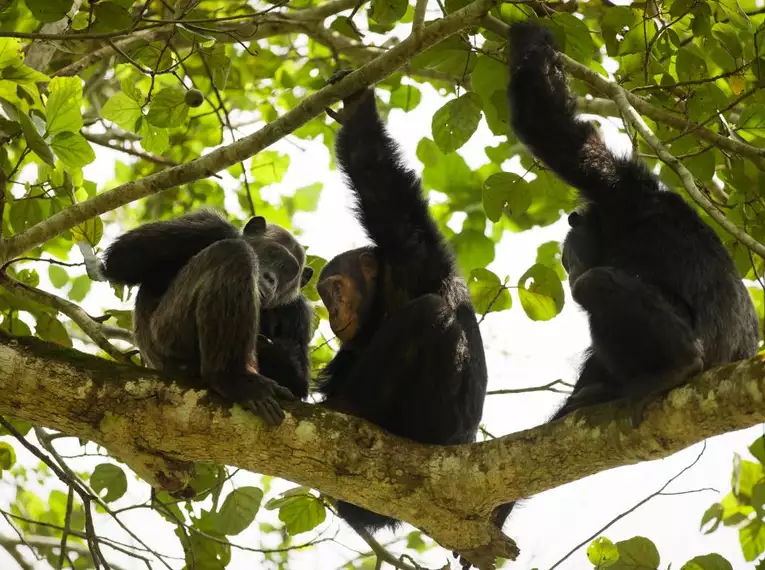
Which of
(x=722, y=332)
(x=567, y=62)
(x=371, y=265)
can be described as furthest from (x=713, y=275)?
(x=371, y=265)

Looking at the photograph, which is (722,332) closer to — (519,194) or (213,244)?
(519,194)

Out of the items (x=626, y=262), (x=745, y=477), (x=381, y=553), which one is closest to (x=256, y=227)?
(x=381, y=553)

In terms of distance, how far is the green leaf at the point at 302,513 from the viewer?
6.02 meters

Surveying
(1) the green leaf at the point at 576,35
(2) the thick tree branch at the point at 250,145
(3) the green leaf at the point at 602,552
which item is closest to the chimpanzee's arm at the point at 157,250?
(2) the thick tree branch at the point at 250,145

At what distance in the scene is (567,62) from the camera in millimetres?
5340

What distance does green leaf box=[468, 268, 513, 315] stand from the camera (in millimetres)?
6145

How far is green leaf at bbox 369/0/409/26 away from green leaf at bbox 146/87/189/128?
1562 millimetres

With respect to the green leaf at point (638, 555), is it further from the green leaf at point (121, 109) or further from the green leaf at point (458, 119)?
the green leaf at point (121, 109)

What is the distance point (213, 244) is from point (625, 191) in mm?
2432

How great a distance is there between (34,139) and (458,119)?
8.78 ft

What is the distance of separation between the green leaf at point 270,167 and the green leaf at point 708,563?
6.27m

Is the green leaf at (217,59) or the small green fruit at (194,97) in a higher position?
the green leaf at (217,59)

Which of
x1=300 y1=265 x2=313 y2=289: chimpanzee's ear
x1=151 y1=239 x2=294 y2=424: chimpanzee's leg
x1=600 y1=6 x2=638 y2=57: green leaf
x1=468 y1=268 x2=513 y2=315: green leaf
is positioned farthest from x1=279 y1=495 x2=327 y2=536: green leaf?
x1=600 y1=6 x2=638 y2=57: green leaf

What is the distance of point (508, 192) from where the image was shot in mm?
6113
